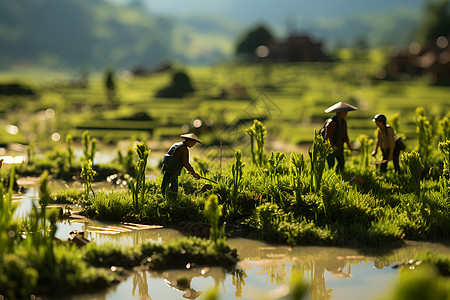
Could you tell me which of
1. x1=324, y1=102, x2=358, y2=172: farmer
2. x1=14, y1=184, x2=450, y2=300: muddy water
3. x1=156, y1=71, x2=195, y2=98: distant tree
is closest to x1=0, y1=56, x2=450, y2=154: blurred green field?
x1=156, y1=71, x2=195, y2=98: distant tree

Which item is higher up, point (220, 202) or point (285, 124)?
point (285, 124)

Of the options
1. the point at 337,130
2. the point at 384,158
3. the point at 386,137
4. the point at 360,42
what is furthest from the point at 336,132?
the point at 360,42

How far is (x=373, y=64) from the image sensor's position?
53.6 meters

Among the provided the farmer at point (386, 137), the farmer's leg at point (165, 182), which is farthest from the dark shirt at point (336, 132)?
the farmer's leg at point (165, 182)

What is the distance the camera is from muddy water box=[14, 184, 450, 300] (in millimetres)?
6340

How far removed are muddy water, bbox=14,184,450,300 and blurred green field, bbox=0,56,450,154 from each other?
3483 mm

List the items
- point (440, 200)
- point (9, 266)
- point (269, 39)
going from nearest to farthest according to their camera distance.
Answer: point (9, 266) < point (440, 200) < point (269, 39)

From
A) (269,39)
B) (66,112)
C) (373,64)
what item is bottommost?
(66,112)

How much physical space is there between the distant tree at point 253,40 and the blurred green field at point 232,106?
1328 cm

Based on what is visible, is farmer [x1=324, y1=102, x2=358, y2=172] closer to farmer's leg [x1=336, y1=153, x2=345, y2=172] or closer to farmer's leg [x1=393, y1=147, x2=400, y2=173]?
farmer's leg [x1=336, y1=153, x2=345, y2=172]

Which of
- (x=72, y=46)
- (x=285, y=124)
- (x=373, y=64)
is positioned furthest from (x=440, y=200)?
(x=72, y=46)

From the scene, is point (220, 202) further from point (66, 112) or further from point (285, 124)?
point (66, 112)

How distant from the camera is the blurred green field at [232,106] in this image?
21.3m

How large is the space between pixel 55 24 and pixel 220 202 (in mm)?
168661
